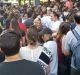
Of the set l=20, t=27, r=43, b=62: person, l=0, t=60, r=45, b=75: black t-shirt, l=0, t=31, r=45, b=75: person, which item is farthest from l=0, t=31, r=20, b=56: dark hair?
l=20, t=27, r=43, b=62: person

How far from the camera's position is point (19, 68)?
343cm

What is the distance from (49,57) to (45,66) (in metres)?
0.17

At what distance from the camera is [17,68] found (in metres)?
3.43

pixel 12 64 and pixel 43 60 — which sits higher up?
pixel 12 64

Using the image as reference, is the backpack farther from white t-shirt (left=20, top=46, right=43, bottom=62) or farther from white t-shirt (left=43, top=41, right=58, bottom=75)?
white t-shirt (left=20, top=46, right=43, bottom=62)

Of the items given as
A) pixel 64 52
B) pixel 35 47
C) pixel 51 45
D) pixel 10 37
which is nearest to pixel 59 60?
pixel 64 52

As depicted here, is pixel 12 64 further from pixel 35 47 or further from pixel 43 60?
pixel 35 47

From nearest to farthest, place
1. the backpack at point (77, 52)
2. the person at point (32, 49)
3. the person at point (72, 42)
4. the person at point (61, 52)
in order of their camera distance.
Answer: the person at point (32, 49) < the backpack at point (77, 52) < the person at point (72, 42) < the person at point (61, 52)

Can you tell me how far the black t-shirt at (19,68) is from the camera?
11.1ft

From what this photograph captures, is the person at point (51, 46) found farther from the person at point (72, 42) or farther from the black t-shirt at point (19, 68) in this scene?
the black t-shirt at point (19, 68)

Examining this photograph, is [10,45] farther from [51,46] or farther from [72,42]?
[72,42]

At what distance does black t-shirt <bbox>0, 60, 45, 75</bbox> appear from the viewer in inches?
134

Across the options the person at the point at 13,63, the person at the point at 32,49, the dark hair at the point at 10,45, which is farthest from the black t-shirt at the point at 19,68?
the person at the point at 32,49

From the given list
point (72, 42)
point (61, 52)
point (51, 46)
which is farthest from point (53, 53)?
point (61, 52)
